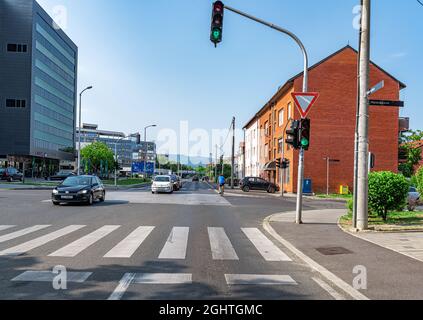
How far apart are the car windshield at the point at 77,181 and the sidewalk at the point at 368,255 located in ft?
34.6

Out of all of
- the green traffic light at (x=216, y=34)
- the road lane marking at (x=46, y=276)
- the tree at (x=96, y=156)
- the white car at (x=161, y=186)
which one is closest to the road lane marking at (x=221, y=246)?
the road lane marking at (x=46, y=276)

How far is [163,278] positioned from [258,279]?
1405 mm

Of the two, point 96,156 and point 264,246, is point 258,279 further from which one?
point 96,156

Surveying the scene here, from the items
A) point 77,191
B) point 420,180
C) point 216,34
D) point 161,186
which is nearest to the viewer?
point 216,34

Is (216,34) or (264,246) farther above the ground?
(216,34)

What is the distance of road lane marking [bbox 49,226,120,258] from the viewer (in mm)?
7237

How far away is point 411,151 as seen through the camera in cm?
5519

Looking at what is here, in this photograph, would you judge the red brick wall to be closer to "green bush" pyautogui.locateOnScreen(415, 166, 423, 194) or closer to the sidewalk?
"green bush" pyautogui.locateOnScreen(415, 166, 423, 194)

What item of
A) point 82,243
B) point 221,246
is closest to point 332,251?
point 221,246

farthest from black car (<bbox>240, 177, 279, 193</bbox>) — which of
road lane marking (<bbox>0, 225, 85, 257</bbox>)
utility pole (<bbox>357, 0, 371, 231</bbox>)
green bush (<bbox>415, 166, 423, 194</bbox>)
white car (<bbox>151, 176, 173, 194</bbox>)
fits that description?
road lane marking (<bbox>0, 225, 85, 257</bbox>)

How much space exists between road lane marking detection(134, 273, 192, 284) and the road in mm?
14

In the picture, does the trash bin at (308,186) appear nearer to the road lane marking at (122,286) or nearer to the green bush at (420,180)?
the green bush at (420,180)

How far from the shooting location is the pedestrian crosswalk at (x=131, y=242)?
7.41 meters

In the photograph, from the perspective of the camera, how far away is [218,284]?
5.44 meters
